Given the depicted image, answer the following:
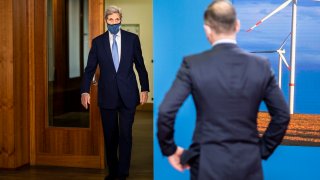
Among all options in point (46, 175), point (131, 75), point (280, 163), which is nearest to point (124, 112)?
point (131, 75)

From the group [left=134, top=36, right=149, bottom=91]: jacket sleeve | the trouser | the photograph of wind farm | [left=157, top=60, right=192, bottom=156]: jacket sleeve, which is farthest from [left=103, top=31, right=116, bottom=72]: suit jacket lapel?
[left=157, top=60, right=192, bottom=156]: jacket sleeve

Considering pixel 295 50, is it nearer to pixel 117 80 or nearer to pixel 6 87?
pixel 117 80

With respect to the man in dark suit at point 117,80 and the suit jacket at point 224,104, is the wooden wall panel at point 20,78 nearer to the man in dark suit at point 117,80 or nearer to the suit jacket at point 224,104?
the man in dark suit at point 117,80

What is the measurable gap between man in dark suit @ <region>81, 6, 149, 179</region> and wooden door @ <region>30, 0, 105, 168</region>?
533 mm

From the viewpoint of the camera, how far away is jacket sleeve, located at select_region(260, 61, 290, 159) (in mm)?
1854

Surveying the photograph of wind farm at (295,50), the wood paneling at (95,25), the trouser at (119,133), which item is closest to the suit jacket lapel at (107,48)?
the trouser at (119,133)

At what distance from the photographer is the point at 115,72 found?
12.3 feet

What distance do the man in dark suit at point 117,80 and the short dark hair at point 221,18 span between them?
1.98 m

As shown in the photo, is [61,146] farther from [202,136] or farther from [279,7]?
[202,136]

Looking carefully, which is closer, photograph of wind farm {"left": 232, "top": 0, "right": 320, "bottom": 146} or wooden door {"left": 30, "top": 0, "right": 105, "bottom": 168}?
photograph of wind farm {"left": 232, "top": 0, "right": 320, "bottom": 146}

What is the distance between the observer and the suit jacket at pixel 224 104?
1.79m

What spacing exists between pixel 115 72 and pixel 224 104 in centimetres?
207

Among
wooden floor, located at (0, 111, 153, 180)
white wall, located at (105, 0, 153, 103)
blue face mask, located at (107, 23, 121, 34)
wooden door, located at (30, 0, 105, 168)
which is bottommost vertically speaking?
wooden floor, located at (0, 111, 153, 180)

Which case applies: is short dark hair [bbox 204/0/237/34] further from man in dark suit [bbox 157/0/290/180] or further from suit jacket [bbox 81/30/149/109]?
suit jacket [bbox 81/30/149/109]
